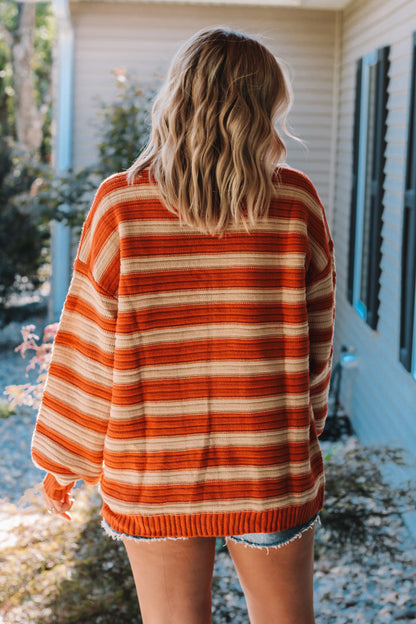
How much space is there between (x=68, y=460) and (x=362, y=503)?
2.28m

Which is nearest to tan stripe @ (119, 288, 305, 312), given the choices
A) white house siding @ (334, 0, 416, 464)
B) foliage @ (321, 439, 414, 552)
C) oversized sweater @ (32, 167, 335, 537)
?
oversized sweater @ (32, 167, 335, 537)

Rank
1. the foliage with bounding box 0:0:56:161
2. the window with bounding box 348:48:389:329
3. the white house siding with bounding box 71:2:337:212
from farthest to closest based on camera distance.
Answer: the foliage with bounding box 0:0:56:161
the white house siding with bounding box 71:2:337:212
the window with bounding box 348:48:389:329

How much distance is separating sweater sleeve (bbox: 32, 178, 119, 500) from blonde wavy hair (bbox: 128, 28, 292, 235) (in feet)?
0.49

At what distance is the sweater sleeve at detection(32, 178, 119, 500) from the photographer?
1.46 m

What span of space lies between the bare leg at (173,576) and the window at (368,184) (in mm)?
3592

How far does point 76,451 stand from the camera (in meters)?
1.57

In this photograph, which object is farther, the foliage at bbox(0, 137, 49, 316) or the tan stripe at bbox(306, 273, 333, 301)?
the foliage at bbox(0, 137, 49, 316)

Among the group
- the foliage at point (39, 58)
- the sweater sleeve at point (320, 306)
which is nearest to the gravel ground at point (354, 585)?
the sweater sleeve at point (320, 306)

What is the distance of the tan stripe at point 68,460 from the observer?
1578 mm

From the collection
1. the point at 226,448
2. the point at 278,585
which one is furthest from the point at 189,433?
the point at 278,585

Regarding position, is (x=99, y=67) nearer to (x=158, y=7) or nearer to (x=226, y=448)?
(x=158, y=7)

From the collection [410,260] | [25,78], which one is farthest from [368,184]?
[25,78]

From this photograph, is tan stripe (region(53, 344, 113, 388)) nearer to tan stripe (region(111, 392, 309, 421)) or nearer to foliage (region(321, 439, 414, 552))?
tan stripe (region(111, 392, 309, 421))

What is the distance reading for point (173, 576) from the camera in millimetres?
1468
